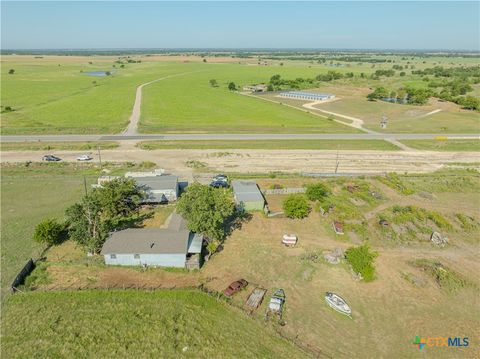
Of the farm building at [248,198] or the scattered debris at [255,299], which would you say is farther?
the farm building at [248,198]

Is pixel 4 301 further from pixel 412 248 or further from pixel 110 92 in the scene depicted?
pixel 110 92

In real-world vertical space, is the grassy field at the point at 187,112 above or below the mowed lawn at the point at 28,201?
above

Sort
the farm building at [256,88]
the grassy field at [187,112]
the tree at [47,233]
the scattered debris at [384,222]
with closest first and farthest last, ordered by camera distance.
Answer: the tree at [47,233] < the scattered debris at [384,222] < the grassy field at [187,112] < the farm building at [256,88]

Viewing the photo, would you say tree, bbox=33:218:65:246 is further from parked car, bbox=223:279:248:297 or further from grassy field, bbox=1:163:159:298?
parked car, bbox=223:279:248:297

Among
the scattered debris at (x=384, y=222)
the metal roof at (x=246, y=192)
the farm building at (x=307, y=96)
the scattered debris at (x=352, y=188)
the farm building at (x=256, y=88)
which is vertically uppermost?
the farm building at (x=256, y=88)

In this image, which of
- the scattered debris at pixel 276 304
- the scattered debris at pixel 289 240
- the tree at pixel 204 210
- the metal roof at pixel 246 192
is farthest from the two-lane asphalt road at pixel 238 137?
the scattered debris at pixel 276 304

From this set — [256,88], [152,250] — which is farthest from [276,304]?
[256,88]

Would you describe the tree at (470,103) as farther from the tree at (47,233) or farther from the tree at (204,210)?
the tree at (47,233)
